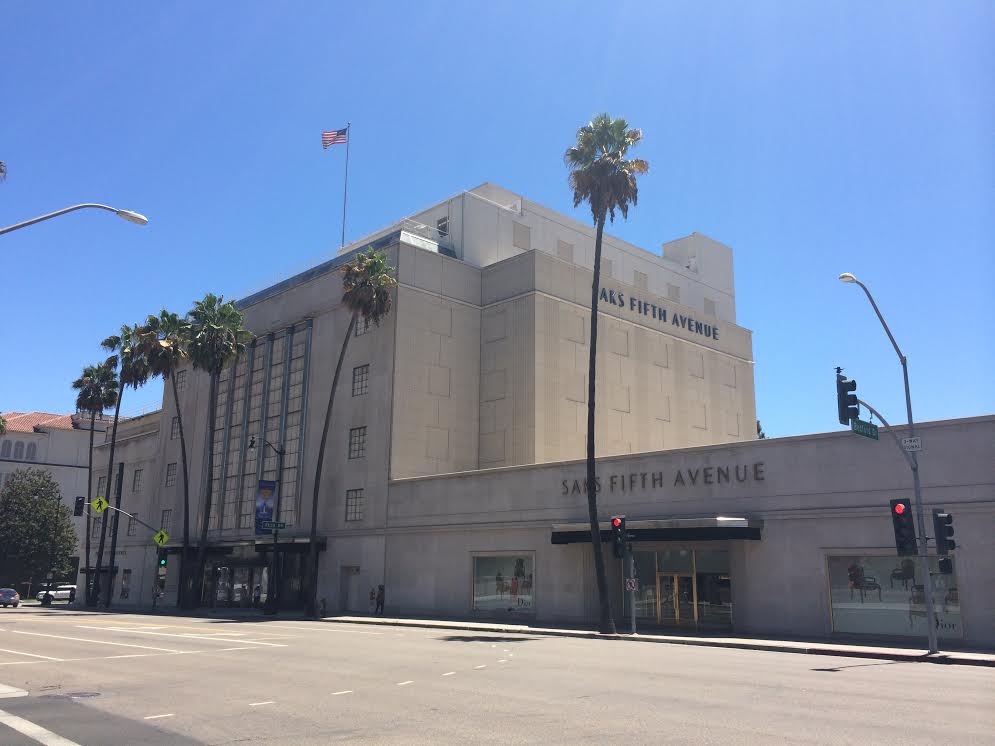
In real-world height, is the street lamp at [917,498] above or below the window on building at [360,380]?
below

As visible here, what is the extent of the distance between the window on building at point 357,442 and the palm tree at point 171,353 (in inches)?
492

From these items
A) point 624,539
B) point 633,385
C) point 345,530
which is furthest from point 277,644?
point 633,385

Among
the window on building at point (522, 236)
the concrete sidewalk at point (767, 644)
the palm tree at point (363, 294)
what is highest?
the window on building at point (522, 236)

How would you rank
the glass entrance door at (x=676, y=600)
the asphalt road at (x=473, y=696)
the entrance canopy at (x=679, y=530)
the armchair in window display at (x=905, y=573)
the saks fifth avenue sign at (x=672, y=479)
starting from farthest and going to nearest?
the glass entrance door at (x=676, y=600) → the saks fifth avenue sign at (x=672, y=479) → the entrance canopy at (x=679, y=530) → the armchair in window display at (x=905, y=573) → the asphalt road at (x=473, y=696)

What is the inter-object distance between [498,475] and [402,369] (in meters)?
9.61

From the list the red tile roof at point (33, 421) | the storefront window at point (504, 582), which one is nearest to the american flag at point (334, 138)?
the storefront window at point (504, 582)

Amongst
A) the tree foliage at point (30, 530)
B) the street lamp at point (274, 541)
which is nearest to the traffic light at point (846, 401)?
the street lamp at point (274, 541)

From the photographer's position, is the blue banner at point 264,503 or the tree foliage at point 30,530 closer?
the blue banner at point 264,503

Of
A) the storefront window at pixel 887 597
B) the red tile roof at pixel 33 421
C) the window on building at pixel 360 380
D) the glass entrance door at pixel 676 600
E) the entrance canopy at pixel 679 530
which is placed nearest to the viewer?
the storefront window at pixel 887 597

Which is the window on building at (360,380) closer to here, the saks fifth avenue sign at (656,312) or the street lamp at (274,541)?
the street lamp at (274,541)

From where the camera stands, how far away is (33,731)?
33.9 feet

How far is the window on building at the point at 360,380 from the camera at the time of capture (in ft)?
155

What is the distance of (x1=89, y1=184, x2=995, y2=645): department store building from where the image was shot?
90.6 feet

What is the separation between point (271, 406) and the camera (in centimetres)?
5372
